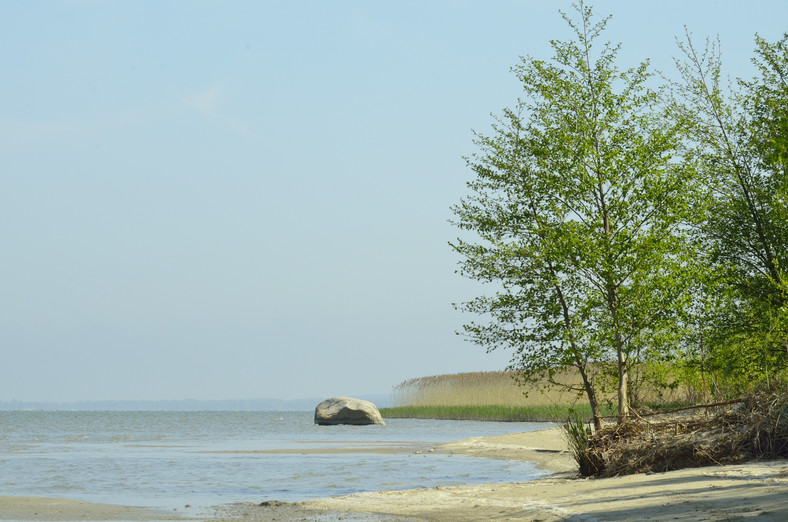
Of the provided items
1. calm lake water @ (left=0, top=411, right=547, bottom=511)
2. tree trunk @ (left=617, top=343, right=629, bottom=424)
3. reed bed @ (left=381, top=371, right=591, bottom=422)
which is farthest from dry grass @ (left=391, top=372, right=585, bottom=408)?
tree trunk @ (left=617, top=343, right=629, bottom=424)

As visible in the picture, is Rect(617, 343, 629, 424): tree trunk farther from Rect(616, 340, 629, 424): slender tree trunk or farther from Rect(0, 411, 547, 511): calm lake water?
Rect(0, 411, 547, 511): calm lake water

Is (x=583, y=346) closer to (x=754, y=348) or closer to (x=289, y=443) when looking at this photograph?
(x=754, y=348)

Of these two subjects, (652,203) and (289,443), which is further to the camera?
(289,443)

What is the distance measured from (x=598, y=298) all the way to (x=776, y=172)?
712 centimetres

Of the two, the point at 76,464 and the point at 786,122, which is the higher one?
the point at 786,122

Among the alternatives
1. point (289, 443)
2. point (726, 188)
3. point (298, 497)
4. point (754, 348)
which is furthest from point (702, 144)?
point (289, 443)

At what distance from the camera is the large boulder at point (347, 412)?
49.6m

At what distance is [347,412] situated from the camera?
165 feet

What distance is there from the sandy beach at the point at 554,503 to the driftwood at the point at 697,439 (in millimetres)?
607

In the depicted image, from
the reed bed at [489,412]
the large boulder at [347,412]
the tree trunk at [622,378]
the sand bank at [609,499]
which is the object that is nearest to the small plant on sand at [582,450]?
the sand bank at [609,499]

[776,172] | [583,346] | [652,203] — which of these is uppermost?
[776,172]

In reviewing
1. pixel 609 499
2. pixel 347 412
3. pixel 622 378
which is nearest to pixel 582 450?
pixel 622 378

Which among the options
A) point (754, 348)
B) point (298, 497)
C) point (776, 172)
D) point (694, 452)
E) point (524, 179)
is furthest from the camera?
point (754, 348)

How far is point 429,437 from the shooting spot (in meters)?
35.9
